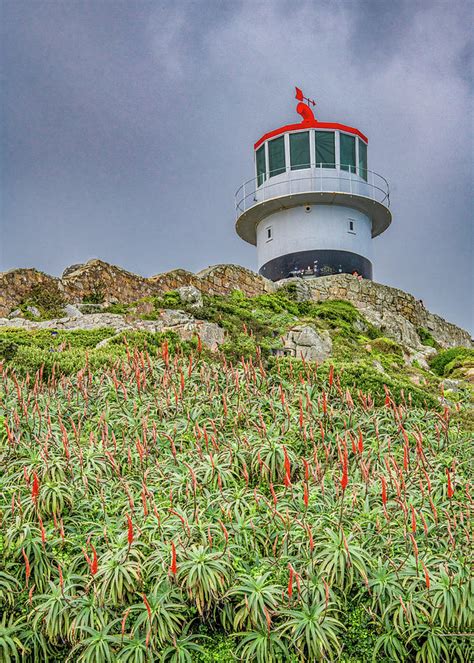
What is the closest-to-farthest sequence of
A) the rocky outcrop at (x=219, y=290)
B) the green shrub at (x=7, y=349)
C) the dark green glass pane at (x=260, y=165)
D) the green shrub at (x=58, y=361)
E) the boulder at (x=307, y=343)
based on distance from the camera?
the green shrub at (x=58, y=361) → the green shrub at (x=7, y=349) → the boulder at (x=307, y=343) → the rocky outcrop at (x=219, y=290) → the dark green glass pane at (x=260, y=165)

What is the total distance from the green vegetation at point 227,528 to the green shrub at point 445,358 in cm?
888

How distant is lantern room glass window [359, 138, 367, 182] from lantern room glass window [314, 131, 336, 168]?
4.37 ft

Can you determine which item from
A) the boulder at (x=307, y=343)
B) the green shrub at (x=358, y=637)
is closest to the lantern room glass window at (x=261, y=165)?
the boulder at (x=307, y=343)

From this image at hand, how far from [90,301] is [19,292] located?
1770 millimetres

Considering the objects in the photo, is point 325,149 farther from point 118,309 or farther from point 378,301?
point 118,309

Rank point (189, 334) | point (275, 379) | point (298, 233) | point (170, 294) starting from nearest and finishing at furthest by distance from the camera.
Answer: point (275, 379) < point (189, 334) < point (170, 294) < point (298, 233)

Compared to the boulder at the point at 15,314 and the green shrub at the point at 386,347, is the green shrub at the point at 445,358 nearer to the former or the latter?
the green shrub at the point at 386,347

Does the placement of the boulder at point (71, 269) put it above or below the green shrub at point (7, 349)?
above

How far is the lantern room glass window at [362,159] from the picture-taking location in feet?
82.4

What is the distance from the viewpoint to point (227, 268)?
2048 cm

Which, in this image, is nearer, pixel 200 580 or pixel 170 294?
pixel 200 580

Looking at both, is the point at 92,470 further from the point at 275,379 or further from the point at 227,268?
the point at 227,268

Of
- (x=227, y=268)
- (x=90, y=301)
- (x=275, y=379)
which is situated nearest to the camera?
(x=275, y=379)

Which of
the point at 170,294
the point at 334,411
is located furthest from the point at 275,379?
the point at 170,294
